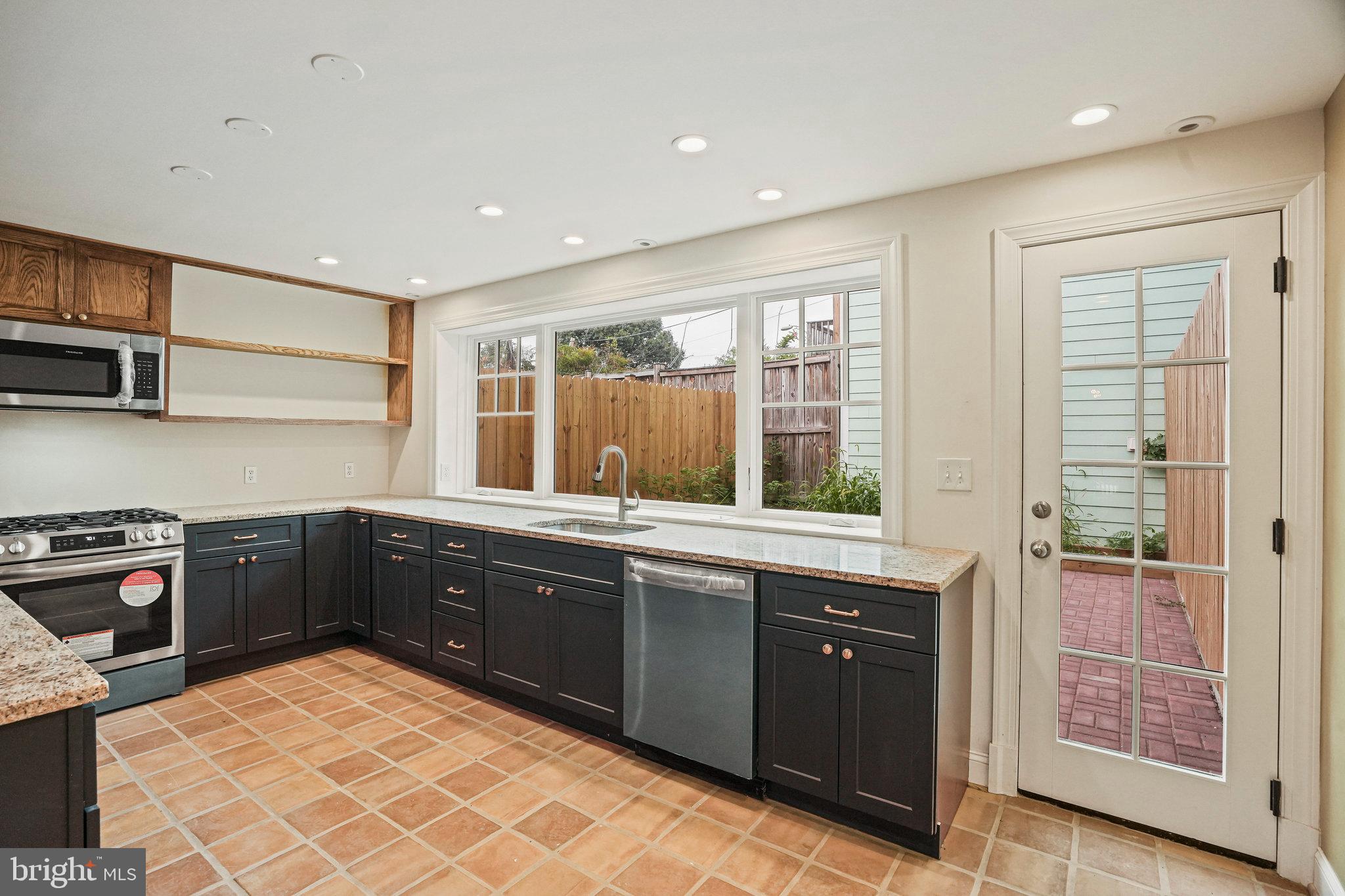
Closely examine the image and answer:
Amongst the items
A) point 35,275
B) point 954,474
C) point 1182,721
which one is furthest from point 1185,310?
point 35,275

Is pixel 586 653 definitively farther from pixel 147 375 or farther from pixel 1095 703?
pixel 147 375

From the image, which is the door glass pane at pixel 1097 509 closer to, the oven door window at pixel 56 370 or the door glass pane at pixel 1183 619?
the door glass pane at pixel 1183 619

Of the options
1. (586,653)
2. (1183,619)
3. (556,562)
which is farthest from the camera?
(556,562)

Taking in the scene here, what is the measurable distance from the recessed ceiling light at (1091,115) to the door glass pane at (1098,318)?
20.3 inches

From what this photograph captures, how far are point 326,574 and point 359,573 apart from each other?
0.61 ft

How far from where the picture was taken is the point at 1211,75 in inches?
72.2

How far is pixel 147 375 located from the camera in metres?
3.56

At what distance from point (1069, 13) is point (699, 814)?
8.47ft

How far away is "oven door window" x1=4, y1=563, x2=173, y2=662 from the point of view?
2.97 metres

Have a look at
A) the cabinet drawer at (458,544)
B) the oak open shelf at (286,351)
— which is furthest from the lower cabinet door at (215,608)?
the oak open shelf at (286,351)

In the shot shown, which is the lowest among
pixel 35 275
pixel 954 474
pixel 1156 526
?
pixel 1156 526

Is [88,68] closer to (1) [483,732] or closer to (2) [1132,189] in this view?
A: (1) [483,732]

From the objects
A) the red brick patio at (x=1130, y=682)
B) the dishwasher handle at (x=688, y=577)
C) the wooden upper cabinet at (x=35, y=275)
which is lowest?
the red brick patio at (x=1130, y=682)

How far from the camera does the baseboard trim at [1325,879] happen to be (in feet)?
5.87
